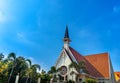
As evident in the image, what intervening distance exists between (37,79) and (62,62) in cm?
702

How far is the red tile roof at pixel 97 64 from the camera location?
3339cm

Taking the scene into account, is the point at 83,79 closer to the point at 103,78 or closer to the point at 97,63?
the point at 103,78

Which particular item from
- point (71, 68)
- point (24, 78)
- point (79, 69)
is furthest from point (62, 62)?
point (24, 78)

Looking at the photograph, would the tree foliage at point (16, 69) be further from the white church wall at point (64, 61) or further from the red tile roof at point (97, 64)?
the red tile roof at point (97, 64)

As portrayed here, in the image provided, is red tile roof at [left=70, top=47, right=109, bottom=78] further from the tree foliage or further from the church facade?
the tree foliage

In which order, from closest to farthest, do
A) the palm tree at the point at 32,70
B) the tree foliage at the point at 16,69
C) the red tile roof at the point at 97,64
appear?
the tree foliage at the point at 16,69
the palm tree at the point at 32,70
the red tile roof at the point at 97,64

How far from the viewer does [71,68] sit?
30.6 metres

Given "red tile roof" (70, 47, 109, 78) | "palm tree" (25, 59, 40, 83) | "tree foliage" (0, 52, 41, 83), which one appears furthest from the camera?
"red tile roof" (70, 47, 109, 78)

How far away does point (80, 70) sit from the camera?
29047mm

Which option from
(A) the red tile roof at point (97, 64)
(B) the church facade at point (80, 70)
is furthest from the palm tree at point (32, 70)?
(A) the red tile roof at point (97, 64)

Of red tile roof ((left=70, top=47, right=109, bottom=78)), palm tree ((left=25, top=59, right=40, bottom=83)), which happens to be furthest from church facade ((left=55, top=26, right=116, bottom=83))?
palm tree ((left=25, top=59, right=40, bottom=83))

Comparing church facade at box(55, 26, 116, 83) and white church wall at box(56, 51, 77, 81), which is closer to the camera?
church facade at box(55, 26, 116, 83)

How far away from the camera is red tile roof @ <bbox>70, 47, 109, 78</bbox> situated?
33.4 meters

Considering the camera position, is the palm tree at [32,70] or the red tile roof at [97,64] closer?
the palm tree at [32,70]
